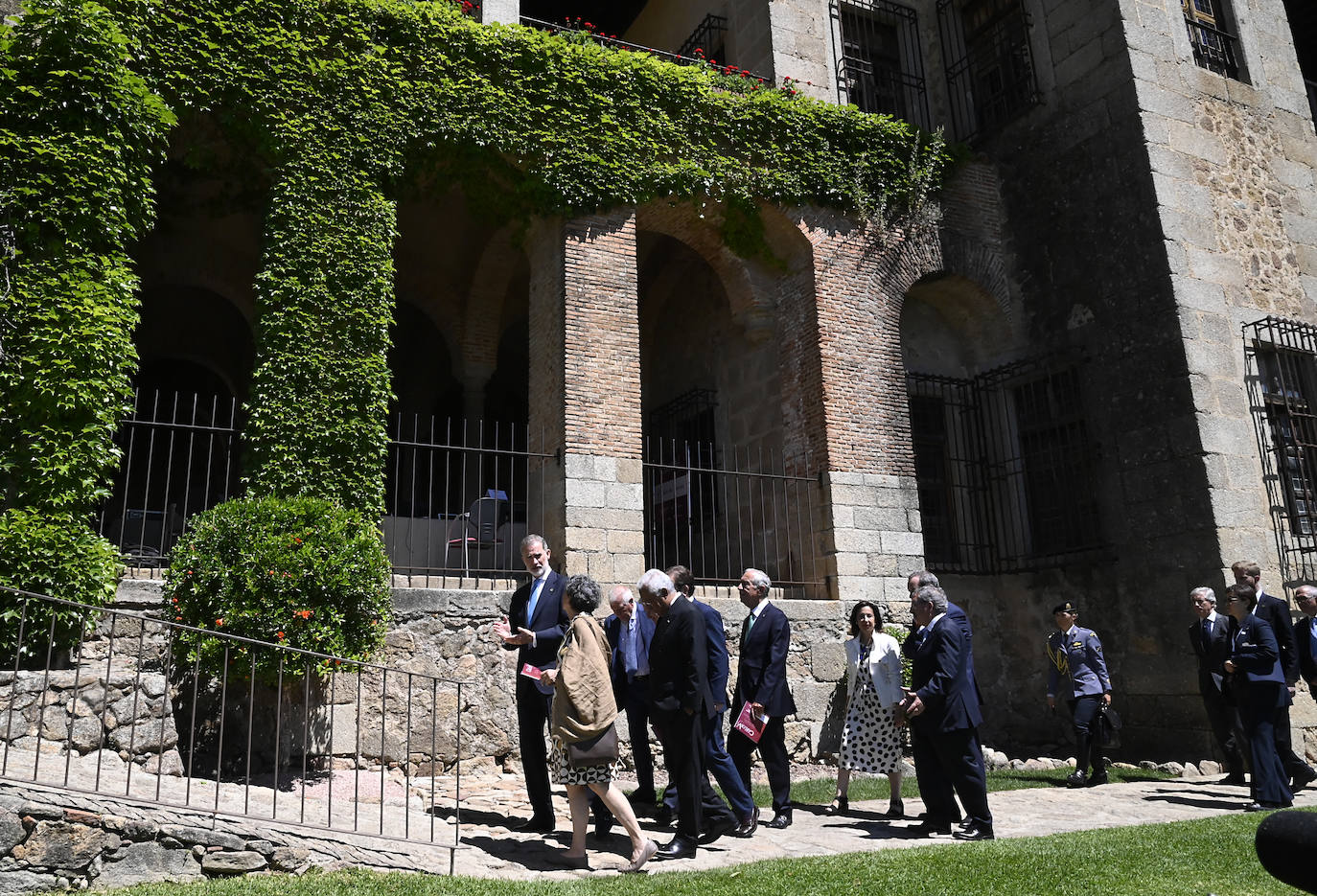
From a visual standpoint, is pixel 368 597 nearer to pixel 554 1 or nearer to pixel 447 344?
pixel 447 344

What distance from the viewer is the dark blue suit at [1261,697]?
22.3ft

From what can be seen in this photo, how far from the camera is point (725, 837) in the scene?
6105mm

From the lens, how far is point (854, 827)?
257 inches

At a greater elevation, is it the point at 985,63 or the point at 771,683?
the point at 985,63


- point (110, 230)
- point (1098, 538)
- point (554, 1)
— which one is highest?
point (554, 1)

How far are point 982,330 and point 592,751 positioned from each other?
10032 millimetres

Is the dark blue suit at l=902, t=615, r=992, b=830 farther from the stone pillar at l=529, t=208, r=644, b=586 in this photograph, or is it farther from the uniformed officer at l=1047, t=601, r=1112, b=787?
the stone pillar at l=529, t=208, r=644, b=586

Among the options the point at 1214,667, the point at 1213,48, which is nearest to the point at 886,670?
the point at 1214,667

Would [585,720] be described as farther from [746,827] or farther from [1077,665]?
[1077,665]

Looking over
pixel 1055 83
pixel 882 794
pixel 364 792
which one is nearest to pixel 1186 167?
pixel 1055 83

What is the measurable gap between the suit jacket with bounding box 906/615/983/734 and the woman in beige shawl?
6.61 feet

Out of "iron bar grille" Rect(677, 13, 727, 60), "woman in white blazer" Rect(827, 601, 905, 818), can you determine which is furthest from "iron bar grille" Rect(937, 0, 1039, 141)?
"woman in white blazer" Rect(827, 601, 905, 818)

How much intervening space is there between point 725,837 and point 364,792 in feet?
8.98

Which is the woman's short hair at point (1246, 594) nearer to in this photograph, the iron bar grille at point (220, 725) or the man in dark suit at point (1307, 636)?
the man in dark suit at point (1307, 636)
